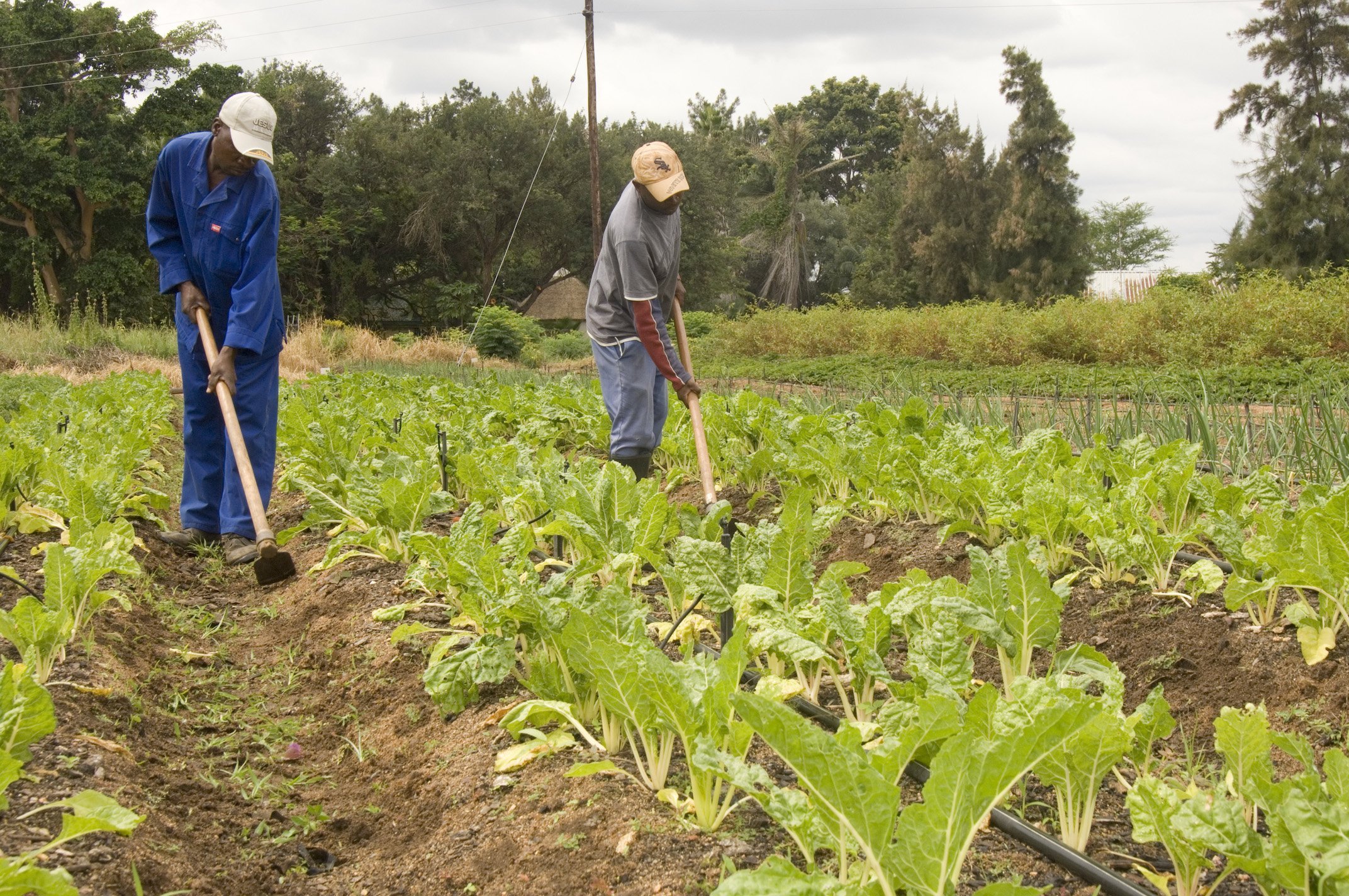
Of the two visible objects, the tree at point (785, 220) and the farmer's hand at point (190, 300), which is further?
the tree at point (785, 220)

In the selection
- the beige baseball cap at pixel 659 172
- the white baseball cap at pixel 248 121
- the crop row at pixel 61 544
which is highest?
the white baseball cap at pixel 248 121

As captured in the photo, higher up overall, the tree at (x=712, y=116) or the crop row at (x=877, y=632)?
the tree at (x=712, y=116)

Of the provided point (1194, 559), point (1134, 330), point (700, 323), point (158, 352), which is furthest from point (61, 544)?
point (700, 323)

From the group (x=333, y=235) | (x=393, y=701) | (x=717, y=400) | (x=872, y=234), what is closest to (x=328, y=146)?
(x=333, y=235)

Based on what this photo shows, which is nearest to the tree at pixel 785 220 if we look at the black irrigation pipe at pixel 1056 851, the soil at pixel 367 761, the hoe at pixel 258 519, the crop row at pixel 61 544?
the crop row at pixel 61 544

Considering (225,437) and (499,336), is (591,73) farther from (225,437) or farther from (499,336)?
(225,437)

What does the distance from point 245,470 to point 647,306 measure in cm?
185

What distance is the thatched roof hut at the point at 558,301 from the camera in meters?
40.2

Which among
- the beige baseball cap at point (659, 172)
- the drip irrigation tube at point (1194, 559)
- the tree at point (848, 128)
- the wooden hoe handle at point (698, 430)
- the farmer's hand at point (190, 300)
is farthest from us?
the tree at point (848, 128)

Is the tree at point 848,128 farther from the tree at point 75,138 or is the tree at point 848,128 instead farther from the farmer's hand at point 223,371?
the farmer's hand at point 223,371

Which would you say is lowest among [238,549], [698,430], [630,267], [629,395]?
[238,549]

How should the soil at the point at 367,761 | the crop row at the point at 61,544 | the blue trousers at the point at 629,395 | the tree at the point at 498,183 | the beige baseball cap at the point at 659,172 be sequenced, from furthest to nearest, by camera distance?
the tree at the point at 498,183 < the blue trousers at the point at 629,395 < the beige baseball cap at the point at 659,172 < the soil at the point at 367,761 < the crop row at the point at 61,544

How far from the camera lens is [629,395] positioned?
524cm

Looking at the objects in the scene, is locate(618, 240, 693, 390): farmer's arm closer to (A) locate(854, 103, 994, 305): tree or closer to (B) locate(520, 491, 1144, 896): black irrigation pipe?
(B) locate(520, 491, 1144, 896): black irrigation pipe
